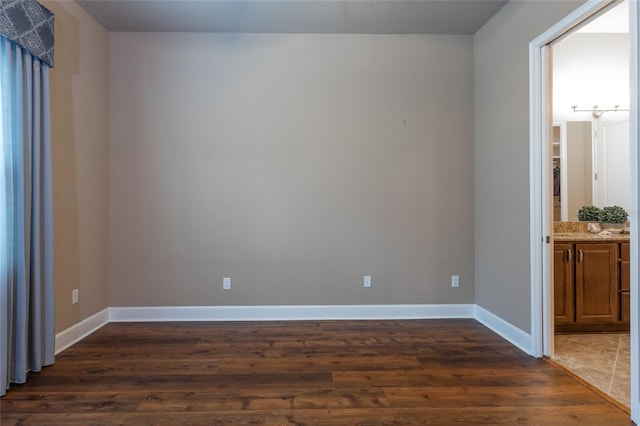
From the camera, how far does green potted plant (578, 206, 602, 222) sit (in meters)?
3.44

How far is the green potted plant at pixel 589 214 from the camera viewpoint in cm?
344

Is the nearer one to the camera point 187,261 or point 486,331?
point 486,331

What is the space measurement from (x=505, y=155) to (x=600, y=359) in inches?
70.0

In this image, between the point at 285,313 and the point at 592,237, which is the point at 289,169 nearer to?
the point at 285,313

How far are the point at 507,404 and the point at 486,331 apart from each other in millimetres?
1227

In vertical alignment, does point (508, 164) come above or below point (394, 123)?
below

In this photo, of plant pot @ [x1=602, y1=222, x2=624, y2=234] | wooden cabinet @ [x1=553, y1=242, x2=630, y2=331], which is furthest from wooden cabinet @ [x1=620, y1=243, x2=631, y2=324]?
plant pot @ [x1=602, y1=222, x2=624, y2=234]

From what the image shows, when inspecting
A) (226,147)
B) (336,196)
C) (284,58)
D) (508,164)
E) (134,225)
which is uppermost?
(284,58)

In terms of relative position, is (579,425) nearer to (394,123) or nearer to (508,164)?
(508,164)

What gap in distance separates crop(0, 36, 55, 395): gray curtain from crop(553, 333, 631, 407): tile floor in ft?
12.4

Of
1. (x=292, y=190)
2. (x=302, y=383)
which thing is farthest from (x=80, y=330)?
(x=292, y=190)

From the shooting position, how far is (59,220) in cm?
268

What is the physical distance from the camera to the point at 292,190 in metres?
3.42

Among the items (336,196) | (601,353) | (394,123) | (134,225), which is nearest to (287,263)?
(336,196)
